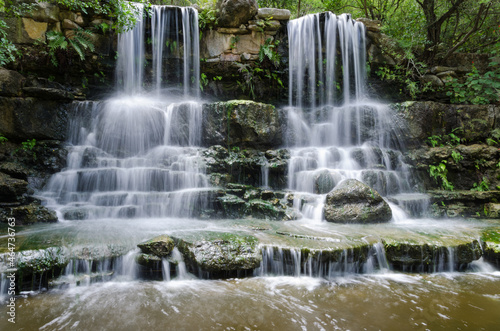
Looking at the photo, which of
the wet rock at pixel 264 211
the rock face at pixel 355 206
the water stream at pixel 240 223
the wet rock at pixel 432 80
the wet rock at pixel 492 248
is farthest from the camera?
the wet rock at pixel 432 80

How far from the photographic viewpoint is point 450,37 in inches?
442

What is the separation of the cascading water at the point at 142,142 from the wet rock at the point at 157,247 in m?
2.15

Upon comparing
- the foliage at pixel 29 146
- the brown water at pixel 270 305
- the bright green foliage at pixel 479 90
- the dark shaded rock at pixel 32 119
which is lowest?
the brown water at pixel 270 305

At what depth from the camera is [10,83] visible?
7.17 meters

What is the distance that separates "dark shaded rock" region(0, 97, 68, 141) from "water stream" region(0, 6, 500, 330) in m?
0.40

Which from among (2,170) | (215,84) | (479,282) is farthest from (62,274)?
(215,84)

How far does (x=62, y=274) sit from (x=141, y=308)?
134cm

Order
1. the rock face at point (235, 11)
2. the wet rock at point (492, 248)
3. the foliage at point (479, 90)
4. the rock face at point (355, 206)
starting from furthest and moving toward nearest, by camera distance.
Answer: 1. the rock face at point (235, 11)
2. the foliage at point (479, 90)
3. the rock face at point (355, 206)
4. the wet rock at point (492, 248)

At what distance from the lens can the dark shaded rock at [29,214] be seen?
17.1ft

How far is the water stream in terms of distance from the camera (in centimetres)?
293

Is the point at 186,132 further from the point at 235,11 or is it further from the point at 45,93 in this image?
the point at 235,11

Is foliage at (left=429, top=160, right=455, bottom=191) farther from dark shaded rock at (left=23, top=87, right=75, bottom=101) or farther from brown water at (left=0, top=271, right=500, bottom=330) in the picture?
dark shaded rock at (left=23, top=87, right=75, bottom=101)

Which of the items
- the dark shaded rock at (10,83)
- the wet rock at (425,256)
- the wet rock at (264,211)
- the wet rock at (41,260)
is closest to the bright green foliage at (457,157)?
the wet rock at (425,256)

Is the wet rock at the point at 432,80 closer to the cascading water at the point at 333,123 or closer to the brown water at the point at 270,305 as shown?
the cascading water at the point at 333,123
